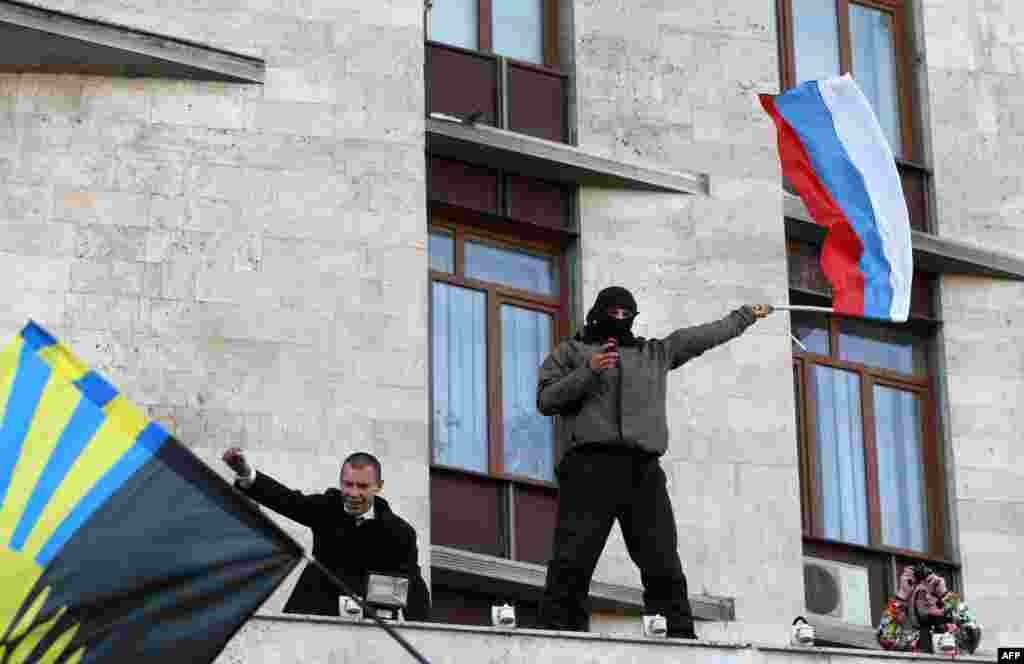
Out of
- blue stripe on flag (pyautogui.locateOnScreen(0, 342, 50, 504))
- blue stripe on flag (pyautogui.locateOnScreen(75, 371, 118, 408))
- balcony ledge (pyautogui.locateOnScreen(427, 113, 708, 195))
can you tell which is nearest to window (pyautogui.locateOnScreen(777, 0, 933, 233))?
balcony ledge (pyautogui.locateOnScreen(427, 113, 708, 195))

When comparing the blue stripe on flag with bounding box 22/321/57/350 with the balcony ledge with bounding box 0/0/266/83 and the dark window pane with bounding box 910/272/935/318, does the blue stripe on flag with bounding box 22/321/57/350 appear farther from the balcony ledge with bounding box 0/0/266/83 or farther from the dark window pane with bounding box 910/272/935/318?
the dark window pane with bounding box 910/272/935/318

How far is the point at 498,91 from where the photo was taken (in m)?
28.5

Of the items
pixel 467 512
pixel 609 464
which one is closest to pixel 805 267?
pixel 467 512

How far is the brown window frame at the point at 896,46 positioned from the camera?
30453mm

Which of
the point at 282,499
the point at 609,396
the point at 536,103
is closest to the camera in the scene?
the point at 282,499

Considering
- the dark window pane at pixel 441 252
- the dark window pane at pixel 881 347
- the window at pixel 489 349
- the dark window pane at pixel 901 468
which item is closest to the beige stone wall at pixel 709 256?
the window at pixel 489 349

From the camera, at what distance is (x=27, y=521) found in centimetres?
1719

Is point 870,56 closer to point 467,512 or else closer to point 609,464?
point 467,512

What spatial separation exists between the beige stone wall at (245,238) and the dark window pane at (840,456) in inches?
187

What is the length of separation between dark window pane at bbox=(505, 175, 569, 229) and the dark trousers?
6.27 m

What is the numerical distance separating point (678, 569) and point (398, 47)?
6594mm

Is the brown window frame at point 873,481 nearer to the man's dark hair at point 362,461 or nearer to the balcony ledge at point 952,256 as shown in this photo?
the balcony ledge at point 952,256

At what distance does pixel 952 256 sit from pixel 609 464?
8.81m

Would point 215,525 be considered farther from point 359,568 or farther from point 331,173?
point 331,173
